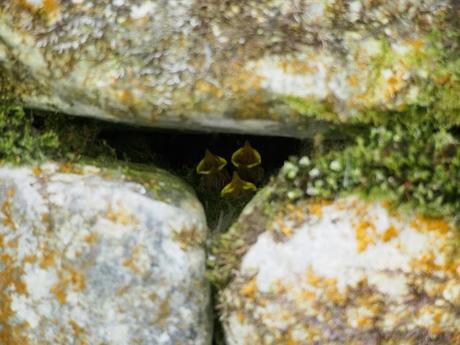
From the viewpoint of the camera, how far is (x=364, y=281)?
94.7 inches

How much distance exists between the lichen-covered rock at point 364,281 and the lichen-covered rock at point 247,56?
35 cm

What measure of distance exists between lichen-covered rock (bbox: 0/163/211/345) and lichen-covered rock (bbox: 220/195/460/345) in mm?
319

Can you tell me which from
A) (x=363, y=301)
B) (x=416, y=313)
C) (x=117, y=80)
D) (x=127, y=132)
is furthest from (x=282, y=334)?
Result: (x=127, y=132)

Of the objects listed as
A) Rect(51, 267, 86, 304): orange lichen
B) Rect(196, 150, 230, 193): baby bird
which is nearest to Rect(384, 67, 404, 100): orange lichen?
Rect(196, 150, 230, 193): baby bird

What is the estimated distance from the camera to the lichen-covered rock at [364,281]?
2.40m

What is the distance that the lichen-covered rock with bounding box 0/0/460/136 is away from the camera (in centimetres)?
237

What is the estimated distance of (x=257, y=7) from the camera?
246 centimetres

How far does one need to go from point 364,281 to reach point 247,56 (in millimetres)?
825

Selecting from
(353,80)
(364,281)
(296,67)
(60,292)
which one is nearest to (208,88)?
(296,67)

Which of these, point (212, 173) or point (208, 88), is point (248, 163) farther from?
point (208, 88)

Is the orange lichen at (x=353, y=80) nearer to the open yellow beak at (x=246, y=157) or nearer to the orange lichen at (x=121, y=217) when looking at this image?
the open yellow beak at (x=246, y=157)

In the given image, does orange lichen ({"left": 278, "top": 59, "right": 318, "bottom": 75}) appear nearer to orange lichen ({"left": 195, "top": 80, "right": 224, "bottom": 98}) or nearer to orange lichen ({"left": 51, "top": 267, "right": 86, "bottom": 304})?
orange lichen ({"left": 195, "top": 80, "right": 224, "bottom": 98})

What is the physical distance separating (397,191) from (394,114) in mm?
250

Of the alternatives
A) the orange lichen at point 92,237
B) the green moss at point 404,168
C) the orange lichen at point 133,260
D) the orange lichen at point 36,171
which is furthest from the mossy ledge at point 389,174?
the orange lichen at point 36,171
